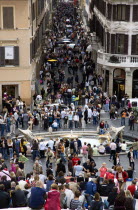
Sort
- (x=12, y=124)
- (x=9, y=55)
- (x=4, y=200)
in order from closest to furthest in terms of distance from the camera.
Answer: (x=4, y=200)
(x=12, y=124)
(x=9, y=55)

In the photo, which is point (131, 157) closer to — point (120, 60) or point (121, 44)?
point (120, 60)

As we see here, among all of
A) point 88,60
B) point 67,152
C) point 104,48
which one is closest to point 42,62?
point 88,60

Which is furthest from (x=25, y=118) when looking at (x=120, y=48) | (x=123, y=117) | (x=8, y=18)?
(x=120, y=48)

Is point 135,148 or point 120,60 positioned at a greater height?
point 120,60

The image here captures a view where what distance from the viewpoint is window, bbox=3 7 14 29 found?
50688mm

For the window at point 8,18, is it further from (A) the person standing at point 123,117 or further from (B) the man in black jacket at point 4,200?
(B) the man in black jacket at point 4,200

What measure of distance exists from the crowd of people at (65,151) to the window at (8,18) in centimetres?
671

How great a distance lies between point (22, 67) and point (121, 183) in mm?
26943

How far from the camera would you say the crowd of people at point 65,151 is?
2284 cm

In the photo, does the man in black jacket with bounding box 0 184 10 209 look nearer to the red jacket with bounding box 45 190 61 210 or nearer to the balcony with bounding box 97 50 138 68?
the red jacket with bounding box 45 190 61 210

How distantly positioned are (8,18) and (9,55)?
138 inches

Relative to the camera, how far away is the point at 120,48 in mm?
55250

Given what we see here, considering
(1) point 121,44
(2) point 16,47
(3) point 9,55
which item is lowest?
(3) point 9,55

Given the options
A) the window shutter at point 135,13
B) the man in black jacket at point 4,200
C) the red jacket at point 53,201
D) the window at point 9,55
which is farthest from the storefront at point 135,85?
the red jacket at point 53,201
